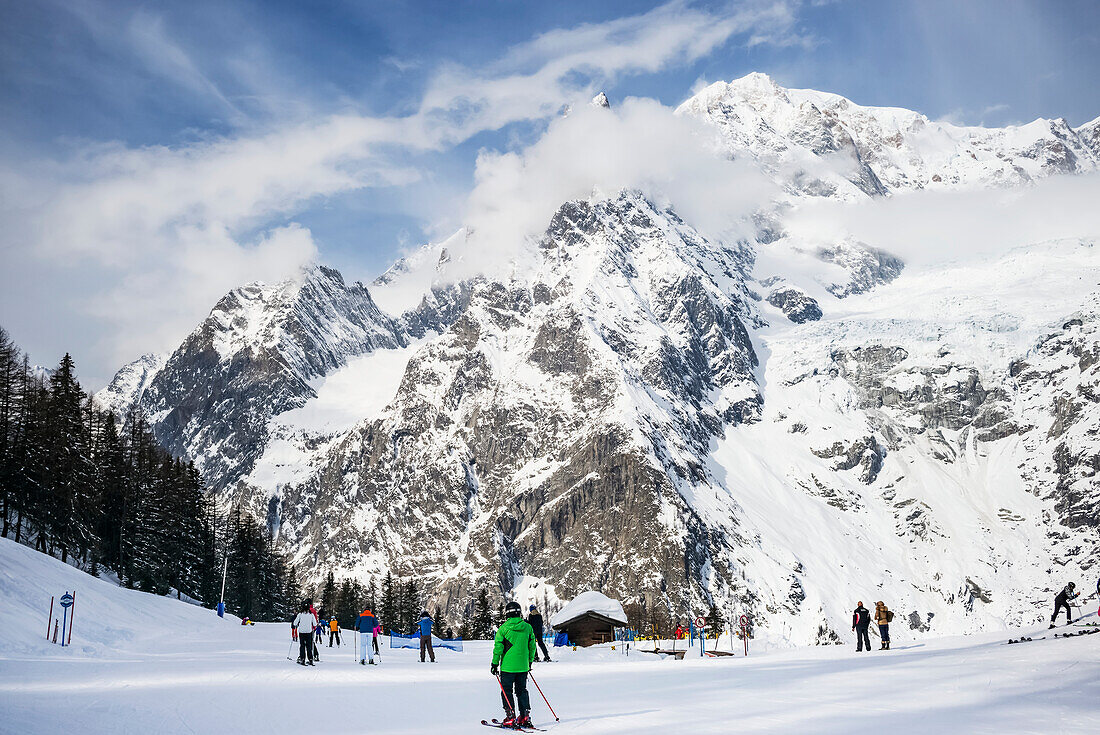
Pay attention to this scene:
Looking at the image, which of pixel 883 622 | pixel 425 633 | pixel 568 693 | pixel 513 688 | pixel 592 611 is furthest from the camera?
pixel 592 611

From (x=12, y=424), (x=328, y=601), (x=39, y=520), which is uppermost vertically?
(x=12, y=424)

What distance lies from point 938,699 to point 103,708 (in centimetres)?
1466

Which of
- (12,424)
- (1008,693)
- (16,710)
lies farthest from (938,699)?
(12,424)

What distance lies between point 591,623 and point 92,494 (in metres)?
36.5

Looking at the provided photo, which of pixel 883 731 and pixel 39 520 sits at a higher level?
pixel 39 520

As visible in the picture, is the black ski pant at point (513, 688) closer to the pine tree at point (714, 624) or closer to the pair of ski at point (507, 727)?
the pair of ski at point (507, 727)

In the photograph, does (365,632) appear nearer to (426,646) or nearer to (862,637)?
(426,646)

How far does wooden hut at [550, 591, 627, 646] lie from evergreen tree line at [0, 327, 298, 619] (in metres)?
31.0

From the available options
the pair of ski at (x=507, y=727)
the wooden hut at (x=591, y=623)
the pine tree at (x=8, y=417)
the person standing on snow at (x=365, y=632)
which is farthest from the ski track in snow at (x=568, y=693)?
the wooden hut at (x=591, y=623)

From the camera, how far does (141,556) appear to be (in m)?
66.3

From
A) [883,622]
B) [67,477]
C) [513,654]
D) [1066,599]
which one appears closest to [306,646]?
[513,654]

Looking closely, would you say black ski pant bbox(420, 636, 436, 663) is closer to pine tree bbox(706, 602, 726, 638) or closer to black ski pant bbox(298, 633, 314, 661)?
black ski pant bbox(298, 633, 314, 661)

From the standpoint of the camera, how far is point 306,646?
28.2 metres

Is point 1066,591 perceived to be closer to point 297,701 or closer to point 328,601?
point 297,701
